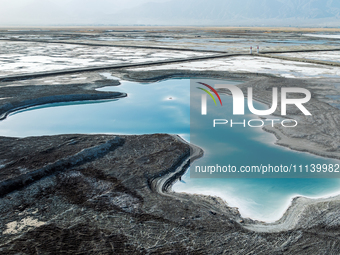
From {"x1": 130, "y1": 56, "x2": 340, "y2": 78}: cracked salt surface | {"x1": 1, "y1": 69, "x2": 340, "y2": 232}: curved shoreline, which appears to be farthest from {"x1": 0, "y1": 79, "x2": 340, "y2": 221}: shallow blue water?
{"x1": 130, "y1": 56, "x2": 340, "y2": 78}: cracked salt surface

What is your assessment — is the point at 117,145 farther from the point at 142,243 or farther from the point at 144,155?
the point at 142,243

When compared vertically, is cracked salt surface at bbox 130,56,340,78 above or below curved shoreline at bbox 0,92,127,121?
above

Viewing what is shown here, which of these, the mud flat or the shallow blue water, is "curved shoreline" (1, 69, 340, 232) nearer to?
the mud flat

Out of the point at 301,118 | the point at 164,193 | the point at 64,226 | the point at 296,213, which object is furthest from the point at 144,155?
the point at 301,118

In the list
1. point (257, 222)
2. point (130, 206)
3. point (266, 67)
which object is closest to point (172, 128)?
point (130, 206)

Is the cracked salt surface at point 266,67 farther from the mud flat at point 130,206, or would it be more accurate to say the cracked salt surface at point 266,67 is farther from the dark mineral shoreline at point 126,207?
the dark mineral shoreline at point 126,207

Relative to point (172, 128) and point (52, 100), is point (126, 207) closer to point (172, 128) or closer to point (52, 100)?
point (172, 128)

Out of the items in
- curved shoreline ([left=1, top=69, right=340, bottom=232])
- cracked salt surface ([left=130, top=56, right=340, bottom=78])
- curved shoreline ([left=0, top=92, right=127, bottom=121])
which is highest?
cracked salt surface ([left=130, top=56, right=340, bottom=78])

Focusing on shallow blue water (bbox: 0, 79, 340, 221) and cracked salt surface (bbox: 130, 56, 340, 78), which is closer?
shallow blue water (bbox: 0, 79, 340, 221)
